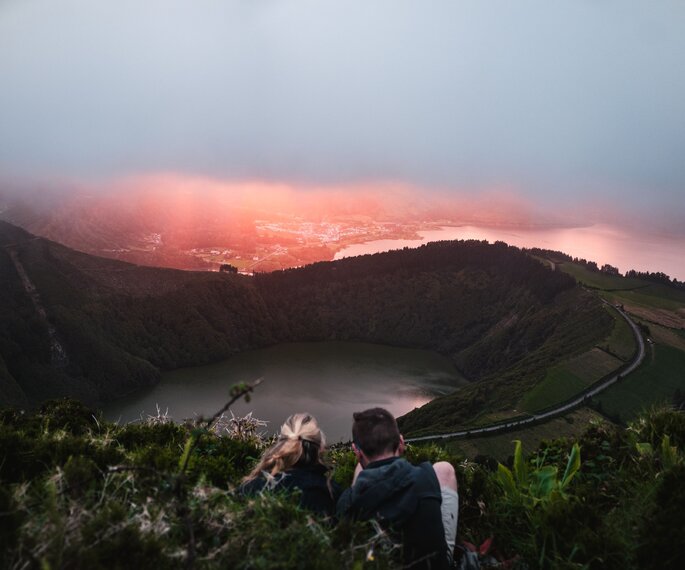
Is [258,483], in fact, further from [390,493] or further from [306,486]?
[390,493]

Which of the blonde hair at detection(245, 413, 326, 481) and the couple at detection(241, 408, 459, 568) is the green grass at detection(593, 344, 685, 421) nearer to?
the couple at detection(241, 408, 459, 568)

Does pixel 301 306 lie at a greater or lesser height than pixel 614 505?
lesser

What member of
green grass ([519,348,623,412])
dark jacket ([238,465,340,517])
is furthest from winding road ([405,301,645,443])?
dark jacket ([238,465,340,517])

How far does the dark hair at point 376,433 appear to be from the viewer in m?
3.79

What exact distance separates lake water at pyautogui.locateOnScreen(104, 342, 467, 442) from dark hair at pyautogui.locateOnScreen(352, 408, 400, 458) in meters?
48.8

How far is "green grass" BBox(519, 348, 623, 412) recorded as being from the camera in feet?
188

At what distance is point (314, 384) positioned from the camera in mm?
76875

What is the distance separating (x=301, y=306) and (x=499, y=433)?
254 feet

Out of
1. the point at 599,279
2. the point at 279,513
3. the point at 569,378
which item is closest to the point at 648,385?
the point at 569,378

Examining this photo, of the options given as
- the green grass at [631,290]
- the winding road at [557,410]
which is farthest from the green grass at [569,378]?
the green grass at [631,290]

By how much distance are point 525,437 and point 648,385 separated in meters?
21.8

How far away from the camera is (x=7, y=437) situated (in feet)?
13.1

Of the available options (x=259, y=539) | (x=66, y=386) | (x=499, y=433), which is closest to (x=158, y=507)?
(x=259, y=539)

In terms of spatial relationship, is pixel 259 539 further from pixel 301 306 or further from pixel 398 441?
pixel 301 306
